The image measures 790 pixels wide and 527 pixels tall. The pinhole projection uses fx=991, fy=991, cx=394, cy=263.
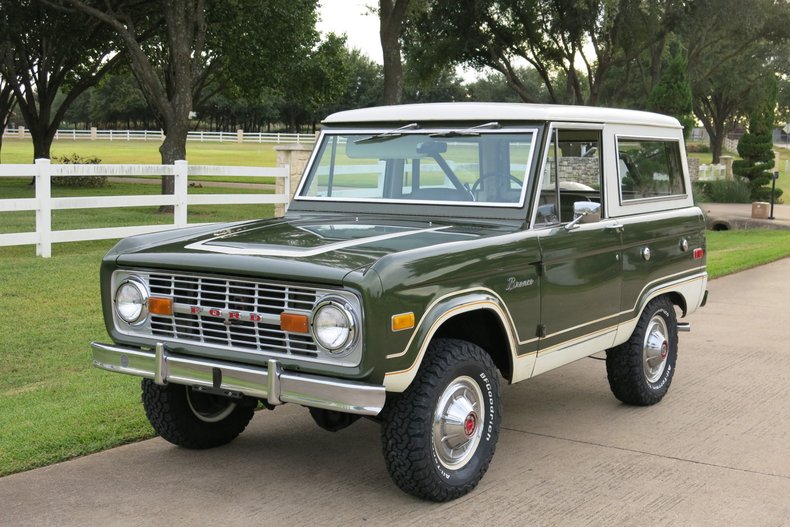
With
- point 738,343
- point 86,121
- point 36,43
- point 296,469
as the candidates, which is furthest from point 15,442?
point 86,121

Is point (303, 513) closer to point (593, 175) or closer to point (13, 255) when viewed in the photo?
point (593, 175)

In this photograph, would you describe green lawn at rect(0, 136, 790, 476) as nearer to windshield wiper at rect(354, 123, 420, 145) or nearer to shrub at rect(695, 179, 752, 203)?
windshield wiper at rect(354, 123, 420, 145)

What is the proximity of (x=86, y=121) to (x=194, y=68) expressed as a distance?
100146 mm

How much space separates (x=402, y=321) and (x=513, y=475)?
4.54ft

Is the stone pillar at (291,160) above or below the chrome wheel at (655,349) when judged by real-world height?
above

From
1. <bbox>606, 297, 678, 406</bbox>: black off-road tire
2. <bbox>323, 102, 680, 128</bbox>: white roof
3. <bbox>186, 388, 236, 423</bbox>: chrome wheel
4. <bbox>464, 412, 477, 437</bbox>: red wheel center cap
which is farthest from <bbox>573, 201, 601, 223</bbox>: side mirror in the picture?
<bbox>186, 388, 236, 423</bbox>: chrome wheel

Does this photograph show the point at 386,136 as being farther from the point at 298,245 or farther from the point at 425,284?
the point at 425,284

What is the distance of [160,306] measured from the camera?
4934mm

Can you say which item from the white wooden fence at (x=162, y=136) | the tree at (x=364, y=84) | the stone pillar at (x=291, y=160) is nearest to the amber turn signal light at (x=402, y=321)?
the stone pillar at (x=291, y=160)

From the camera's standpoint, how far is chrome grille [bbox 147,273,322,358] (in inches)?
180

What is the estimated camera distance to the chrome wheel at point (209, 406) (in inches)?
219

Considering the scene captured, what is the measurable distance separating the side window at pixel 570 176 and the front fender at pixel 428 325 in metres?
0.87

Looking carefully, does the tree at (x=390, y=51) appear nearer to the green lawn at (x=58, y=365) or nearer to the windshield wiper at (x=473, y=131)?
the green lawn at (x=58, y=365)

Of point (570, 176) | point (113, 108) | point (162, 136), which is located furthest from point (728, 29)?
point (113, 108)
